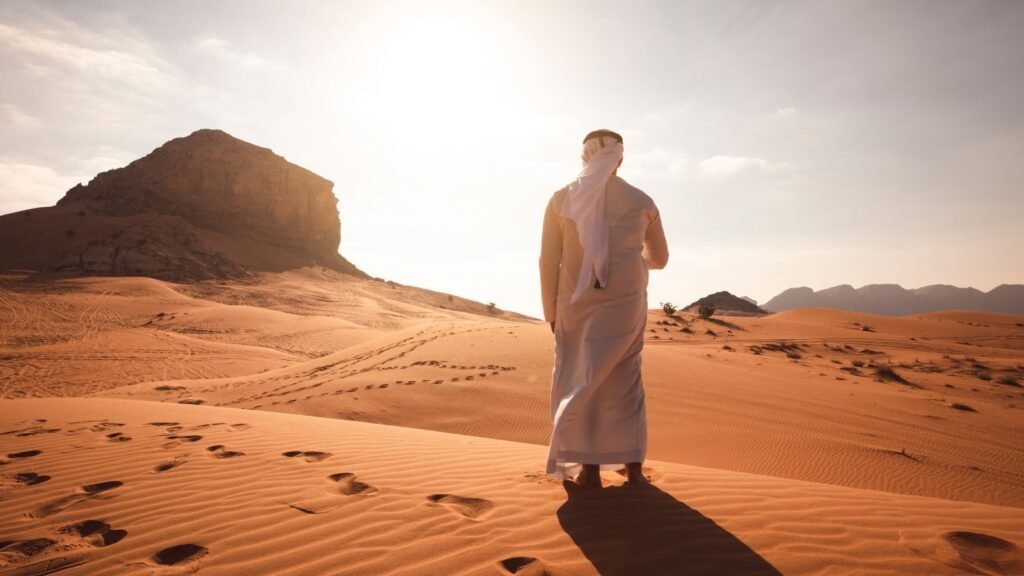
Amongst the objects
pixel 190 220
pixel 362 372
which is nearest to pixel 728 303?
pixel 362 372

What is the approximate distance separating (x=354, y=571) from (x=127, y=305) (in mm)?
27113

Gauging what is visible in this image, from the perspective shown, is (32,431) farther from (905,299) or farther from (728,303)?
(905,299)

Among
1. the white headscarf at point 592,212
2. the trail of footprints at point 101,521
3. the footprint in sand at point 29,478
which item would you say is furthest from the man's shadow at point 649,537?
the footprint in sand at point 29,478

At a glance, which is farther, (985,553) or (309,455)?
(309,455)

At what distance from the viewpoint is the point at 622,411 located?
2953 millimetres

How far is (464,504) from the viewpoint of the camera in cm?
281

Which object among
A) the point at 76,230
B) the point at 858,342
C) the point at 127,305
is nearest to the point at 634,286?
the point at 858,342

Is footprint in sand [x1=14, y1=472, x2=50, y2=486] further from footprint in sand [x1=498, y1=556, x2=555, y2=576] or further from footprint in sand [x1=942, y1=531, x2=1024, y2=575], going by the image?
footprint in sand [x1=942, y1=531, x2=1024, y2=575]

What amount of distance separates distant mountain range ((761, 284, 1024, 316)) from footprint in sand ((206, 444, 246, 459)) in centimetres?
12843

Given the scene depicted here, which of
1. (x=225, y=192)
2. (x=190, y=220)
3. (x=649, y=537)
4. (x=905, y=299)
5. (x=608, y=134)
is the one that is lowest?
(x=649, y=537)

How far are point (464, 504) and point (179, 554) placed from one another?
1450 mm

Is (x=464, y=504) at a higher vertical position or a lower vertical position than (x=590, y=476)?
lower

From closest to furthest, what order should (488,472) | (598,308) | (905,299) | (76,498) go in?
(76,498), (598,308), (488,472), (905,299)

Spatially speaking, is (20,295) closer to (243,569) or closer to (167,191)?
(243,569)
